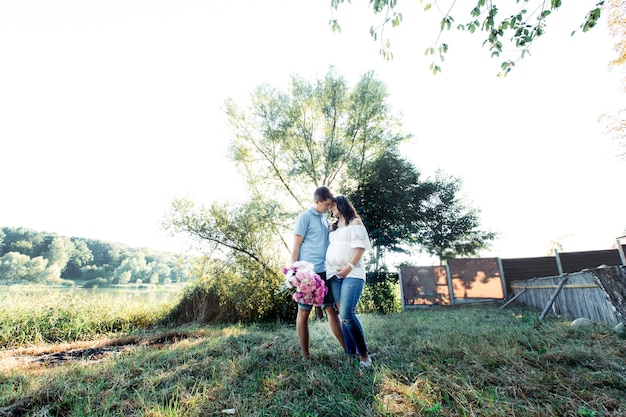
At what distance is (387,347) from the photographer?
3.28m

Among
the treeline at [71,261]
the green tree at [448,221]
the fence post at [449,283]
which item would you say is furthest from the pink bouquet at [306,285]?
the treeline at [71,261]

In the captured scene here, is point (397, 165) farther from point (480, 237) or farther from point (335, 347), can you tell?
point (335, 347)

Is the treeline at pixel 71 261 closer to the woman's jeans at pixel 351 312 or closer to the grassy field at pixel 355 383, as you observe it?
the grassy field at pixel 355 383

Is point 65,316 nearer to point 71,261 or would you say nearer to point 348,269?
point 348,269

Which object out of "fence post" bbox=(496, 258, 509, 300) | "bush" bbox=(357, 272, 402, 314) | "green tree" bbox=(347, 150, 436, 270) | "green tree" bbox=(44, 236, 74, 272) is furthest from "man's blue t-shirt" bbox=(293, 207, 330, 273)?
"green tree" bbox=(44, 236, 74, 272)

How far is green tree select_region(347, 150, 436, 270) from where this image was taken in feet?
35.8

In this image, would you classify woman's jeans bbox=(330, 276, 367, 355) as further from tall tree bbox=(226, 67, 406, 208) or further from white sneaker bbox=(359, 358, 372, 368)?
tall tree bbox=(226, 67, 406, 208)

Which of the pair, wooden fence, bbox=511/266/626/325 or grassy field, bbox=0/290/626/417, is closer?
grassy field, bbox=0/290/626/417

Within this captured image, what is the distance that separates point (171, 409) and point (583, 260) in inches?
548

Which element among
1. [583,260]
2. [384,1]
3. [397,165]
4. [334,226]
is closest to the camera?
[384,1]

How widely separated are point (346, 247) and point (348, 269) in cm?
22

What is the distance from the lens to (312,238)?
302cm

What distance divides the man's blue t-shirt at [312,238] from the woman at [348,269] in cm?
13

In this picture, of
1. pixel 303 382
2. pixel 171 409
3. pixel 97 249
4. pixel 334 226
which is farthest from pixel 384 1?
pixel 97 249
